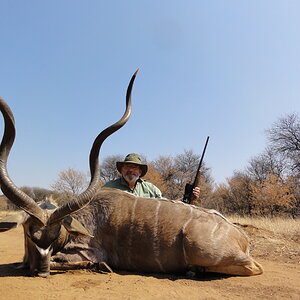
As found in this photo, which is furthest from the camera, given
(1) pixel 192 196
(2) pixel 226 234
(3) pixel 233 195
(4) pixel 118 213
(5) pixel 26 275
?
(3) pixel 233 195

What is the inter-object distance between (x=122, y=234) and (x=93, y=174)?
846 millimetres

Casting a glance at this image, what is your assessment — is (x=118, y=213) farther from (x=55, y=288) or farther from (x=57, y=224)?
(x=55, y=288)

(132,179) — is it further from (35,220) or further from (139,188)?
(35,220)

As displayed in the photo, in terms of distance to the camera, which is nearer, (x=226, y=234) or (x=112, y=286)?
(x=112, y=286)

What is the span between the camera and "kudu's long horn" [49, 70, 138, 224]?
346 centimetres

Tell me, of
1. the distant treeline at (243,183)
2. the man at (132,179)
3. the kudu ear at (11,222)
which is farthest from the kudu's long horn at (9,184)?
the distant treeline at (243,183)

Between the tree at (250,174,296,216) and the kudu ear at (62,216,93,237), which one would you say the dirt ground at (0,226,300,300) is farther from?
the tree at (250,174,296,216)

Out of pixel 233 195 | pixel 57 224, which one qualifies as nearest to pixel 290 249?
pixel 57 224

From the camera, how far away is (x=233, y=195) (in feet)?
90.8

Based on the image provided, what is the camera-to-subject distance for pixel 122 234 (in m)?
3.93

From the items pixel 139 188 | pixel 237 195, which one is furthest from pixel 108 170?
pixel 139 188

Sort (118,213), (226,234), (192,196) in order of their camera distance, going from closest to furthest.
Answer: (226,234), (118,213), (192,196)

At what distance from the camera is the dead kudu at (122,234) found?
3418mm

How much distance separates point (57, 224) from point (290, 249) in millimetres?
4591
